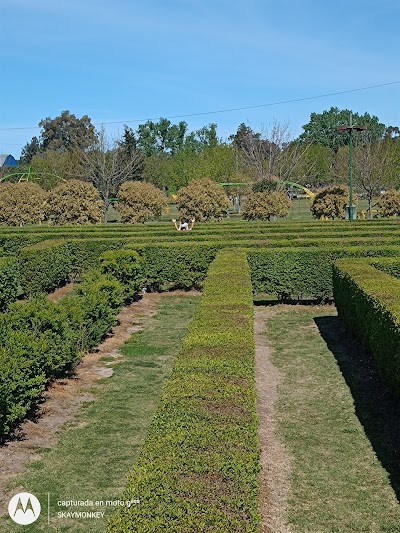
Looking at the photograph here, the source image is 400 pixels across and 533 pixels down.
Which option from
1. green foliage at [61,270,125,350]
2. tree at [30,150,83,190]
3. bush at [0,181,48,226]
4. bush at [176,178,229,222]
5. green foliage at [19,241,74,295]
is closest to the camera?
green foliage at [61,270,125,350]

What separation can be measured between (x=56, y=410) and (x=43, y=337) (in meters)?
1.13

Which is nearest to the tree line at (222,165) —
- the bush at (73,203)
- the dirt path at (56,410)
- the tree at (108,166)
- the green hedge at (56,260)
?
the tree at (108,166)

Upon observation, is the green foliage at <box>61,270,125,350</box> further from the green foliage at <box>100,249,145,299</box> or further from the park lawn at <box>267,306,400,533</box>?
the park lawn at <box>267,306,400,533</box>

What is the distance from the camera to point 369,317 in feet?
34.1

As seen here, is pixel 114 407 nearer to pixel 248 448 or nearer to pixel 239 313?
pixel 239 313

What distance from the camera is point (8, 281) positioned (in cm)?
1652

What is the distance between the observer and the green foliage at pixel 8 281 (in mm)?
16109

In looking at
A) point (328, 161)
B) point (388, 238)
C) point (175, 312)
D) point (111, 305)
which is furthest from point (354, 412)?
point (328, 161)

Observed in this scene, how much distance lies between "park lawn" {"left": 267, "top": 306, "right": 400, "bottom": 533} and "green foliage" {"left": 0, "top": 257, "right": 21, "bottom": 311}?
7342 mm

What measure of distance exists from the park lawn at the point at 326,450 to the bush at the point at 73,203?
22341 mm

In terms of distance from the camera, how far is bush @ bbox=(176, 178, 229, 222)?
34500mm

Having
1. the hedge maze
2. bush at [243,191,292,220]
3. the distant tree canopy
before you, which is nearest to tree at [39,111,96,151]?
the distant tree canopy

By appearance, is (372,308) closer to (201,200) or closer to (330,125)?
(201,200)

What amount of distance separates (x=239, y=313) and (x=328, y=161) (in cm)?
6281
